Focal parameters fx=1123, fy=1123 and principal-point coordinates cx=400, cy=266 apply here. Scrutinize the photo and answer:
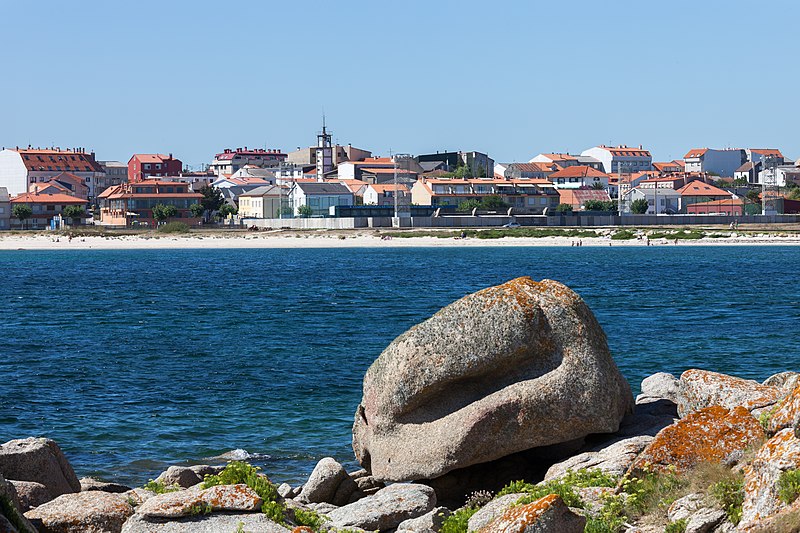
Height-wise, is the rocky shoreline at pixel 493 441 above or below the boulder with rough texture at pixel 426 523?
above

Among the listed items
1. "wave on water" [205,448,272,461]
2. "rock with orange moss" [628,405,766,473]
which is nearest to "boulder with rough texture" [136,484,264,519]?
"rock with orange moss" [628,405,766,473]

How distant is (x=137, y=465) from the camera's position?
19469 millimetres

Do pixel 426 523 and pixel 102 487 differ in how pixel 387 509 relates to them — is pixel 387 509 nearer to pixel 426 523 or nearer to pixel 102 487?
pixel 426 523

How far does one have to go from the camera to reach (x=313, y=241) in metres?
138

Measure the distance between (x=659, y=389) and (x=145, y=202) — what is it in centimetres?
15624

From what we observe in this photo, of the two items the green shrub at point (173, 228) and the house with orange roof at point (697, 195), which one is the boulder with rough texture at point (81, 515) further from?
the house with orange roof at point (697, 195)

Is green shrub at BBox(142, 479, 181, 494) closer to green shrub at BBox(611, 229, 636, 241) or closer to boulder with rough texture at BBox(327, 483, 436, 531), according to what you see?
boulder with rough texture at BBox(327, 483, 436, 531)

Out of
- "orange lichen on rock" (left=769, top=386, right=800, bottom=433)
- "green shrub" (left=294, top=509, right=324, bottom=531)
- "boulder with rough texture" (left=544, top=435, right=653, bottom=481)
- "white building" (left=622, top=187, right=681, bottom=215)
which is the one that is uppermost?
"white building" (left=622, top=187, right=681, bottom=215)

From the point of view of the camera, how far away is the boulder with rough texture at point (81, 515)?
11.1m

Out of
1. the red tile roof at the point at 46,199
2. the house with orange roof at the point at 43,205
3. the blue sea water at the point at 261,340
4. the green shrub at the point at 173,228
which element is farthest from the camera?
the red tile roof at the point at 46,199

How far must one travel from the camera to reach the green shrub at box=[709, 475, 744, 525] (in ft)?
32.6

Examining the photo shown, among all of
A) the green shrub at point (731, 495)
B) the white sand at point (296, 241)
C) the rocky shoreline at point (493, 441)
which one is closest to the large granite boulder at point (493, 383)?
the rocky shoreline at point (493, 441)

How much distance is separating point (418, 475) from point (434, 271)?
73.8 m

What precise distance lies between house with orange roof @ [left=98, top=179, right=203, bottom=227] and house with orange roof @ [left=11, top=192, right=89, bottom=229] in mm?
5315
